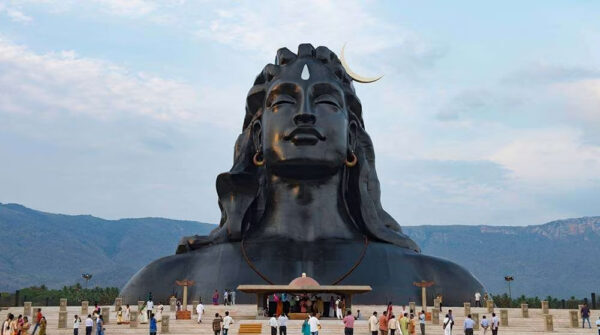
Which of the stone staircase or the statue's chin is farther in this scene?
the statue's chin

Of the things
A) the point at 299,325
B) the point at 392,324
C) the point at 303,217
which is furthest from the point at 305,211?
the point at 392,324

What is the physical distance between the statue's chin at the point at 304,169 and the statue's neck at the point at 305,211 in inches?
14.0

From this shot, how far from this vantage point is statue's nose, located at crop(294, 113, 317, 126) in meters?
35.2

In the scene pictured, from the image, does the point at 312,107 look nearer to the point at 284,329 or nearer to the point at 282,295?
the point at 282,295

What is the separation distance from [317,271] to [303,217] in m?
3.06

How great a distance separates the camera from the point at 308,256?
34938 mm

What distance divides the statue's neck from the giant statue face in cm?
69

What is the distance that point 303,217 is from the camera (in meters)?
36.1

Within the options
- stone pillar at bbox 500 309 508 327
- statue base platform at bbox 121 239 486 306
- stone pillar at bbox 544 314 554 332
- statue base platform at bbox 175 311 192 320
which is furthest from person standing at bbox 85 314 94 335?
stone pillar at bbox 544 314 554 332

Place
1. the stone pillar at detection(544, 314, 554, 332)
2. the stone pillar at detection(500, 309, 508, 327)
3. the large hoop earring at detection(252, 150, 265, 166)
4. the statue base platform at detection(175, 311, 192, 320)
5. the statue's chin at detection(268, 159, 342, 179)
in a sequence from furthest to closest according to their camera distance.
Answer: the large hoop earring at detection(252, 150, 265, 166) → the statue's chin at detection(268, 159, 342, 179) → the statue base platform at detection(175, 311, 192, 320) → the stone pillar at detection(500, 309, 508, 327) → the stone pillar at detection(544, 314, 554, 332)

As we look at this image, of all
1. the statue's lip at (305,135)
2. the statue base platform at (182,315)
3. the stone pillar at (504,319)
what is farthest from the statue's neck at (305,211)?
the stone pillar at (504,319)

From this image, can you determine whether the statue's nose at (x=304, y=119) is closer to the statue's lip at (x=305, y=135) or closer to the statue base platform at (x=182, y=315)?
the statue's lip at (x=305, y=135)

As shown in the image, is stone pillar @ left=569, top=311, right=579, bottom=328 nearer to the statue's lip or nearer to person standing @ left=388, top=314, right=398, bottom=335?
person standing @ left=388, top=314, right=398, bottom=335

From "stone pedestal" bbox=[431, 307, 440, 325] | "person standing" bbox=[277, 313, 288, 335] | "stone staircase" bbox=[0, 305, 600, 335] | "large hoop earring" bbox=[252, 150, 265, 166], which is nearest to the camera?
"person standing" bbox=[277, 313, 288, 335]
